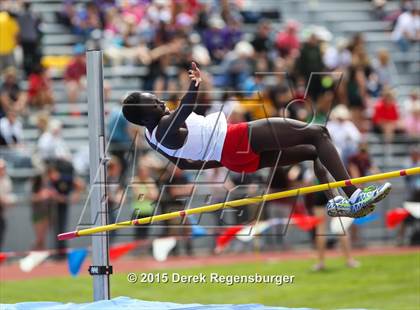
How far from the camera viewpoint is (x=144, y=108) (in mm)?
8445

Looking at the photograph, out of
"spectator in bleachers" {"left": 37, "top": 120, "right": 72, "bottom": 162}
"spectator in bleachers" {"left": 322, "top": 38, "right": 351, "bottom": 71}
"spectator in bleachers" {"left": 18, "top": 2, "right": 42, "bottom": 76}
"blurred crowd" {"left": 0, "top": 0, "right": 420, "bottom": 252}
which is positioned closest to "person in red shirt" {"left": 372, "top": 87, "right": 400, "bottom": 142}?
"blurred crowd" {"left": 0, "top": 0, "right": 420, "bottom": 252}

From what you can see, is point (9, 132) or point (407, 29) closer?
point (9, 132)

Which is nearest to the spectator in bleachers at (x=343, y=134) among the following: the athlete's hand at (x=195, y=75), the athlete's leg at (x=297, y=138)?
the athlete's leg at (x=297, y=138)

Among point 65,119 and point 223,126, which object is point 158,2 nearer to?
point 65,119

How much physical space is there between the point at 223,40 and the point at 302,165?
3.49 metres

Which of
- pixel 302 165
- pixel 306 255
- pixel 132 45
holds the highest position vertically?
pixel 132 45

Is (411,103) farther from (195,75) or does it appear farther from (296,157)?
(195,75)

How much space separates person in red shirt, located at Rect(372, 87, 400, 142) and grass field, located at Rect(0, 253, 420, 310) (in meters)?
Answer: 3.01

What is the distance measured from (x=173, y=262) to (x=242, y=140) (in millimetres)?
6431

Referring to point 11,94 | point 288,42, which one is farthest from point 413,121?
point 11,94

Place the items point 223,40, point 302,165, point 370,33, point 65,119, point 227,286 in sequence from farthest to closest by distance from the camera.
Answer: point 370,33, point 223,40, point 65,119, point 302,165, point 227,286

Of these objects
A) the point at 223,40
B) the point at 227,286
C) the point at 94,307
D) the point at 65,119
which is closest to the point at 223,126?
the point at 94,307

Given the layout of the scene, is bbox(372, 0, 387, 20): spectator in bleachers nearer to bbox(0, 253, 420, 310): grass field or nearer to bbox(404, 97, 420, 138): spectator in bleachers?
bbox(404, 97, 420, 138): spectator in bleachers

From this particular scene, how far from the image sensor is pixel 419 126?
55.9 ft
